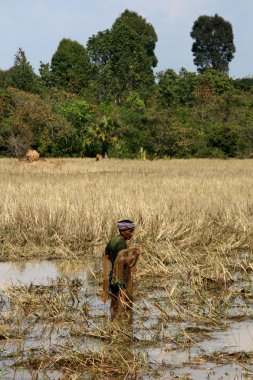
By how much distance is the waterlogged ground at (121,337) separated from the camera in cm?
562

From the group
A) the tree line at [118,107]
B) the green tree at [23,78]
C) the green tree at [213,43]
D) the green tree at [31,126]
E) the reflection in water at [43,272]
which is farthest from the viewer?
the green tree at [213,43]

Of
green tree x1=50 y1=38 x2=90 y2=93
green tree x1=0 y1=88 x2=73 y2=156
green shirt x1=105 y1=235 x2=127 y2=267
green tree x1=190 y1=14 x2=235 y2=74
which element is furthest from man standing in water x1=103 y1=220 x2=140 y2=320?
green tree x1=190 y1=14 x2=235 y2=74

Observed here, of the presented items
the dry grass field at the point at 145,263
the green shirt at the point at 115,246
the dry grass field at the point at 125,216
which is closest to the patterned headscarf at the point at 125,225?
the green shirt at the point at 115,246

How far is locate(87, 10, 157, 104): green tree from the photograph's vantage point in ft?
222

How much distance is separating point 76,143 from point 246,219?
37.4m

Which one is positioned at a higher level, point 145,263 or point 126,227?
point 126,227

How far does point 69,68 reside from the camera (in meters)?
71.8

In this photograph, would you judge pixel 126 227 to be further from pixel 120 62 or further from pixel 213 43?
pixel 213 43

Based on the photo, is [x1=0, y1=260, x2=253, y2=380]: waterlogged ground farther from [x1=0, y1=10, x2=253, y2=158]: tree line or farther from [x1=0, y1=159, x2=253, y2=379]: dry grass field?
[x1=0, y1=10, x2=253, y2=158]: tree line

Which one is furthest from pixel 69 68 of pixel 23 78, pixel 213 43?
pixel 213 43

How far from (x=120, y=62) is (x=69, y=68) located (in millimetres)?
5143

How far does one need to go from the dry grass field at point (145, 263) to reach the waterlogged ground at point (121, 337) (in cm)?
1

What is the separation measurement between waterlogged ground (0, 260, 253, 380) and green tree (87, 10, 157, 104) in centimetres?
5714

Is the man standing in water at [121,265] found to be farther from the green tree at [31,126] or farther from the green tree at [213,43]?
the green tree at [213,43]
